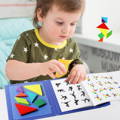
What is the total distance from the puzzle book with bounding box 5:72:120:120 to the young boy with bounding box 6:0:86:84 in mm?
43

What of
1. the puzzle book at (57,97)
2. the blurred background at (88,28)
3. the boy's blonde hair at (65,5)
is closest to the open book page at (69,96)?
the puzzle book at (57,97)

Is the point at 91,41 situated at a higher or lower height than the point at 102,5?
lower

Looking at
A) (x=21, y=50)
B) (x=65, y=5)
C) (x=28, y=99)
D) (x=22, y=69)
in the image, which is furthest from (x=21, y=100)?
(x=65, y=5)

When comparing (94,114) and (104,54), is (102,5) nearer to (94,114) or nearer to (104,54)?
(104,54)

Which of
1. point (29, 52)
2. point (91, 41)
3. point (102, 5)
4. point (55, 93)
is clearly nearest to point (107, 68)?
point (91, 41)

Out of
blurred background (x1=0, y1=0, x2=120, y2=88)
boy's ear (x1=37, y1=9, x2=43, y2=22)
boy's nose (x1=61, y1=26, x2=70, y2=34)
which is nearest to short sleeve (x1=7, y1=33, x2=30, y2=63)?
boy's ear (x1=37, y1=9, x2=43, y2=22)

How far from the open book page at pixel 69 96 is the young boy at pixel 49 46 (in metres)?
0.03

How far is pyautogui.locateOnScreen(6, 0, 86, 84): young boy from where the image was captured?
2.63 feet

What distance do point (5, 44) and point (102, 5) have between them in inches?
33.7

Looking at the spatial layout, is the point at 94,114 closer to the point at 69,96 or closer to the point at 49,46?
the point at 69,96

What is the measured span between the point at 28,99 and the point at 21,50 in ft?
0.87

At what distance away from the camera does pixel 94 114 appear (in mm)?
702

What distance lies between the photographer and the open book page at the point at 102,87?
0.76m

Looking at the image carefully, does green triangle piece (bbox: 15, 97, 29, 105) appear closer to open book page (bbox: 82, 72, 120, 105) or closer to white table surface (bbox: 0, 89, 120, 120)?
white table surface (bbox: 0, 89, 120, 120)
